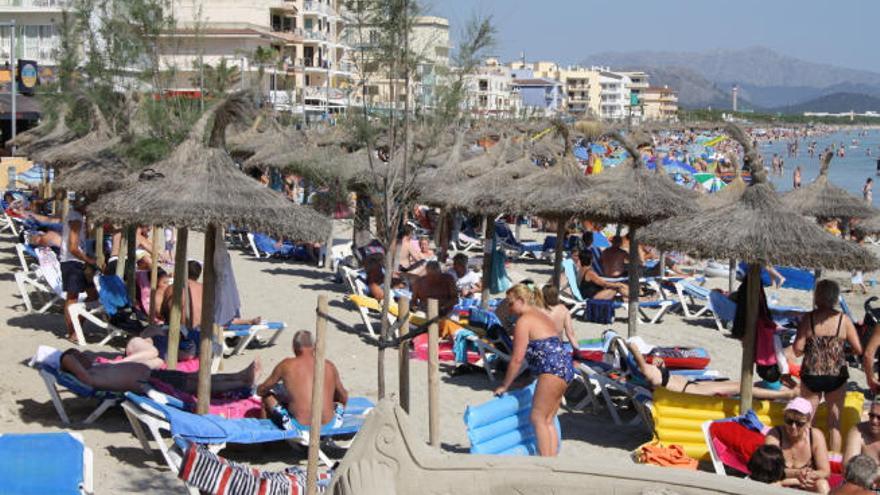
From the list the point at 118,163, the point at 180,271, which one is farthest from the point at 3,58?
the point at 180,271

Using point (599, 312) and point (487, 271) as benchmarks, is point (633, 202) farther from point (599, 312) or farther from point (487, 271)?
point (599, 312)

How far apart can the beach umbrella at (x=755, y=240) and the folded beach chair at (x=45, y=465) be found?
14.0 feet

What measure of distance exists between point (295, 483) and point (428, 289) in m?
5.16

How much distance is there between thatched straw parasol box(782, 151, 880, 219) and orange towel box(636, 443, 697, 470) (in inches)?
311

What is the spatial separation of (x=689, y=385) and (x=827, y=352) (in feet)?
3.76

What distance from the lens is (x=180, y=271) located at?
27.2ft

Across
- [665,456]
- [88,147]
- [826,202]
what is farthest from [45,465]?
[826,202]

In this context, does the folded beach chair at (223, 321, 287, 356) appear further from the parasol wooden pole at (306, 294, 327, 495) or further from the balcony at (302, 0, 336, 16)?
the balcony at (302, 0, 336, 16)

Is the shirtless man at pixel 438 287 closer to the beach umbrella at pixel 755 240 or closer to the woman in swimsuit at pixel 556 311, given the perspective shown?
the woman in swimsuit at pixel 556 311

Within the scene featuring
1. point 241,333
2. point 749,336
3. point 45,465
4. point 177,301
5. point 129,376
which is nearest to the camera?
point 45,465

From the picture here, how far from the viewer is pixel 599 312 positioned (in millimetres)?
13133

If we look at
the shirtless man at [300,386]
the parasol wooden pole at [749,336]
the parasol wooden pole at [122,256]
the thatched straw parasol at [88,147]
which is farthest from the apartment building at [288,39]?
the parasol wooden pole at [749,336]

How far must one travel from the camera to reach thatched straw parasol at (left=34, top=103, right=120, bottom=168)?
1329 centimetres

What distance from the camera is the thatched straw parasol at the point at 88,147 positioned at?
43.6ft
